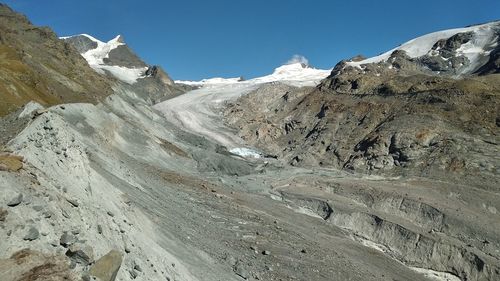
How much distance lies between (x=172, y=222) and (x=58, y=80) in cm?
4248

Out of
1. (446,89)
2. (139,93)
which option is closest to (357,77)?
(446,89)

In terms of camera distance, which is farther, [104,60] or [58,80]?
[104,60]

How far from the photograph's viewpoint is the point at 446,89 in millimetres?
61188

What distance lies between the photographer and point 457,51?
4210 inches

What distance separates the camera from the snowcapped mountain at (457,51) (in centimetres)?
9893

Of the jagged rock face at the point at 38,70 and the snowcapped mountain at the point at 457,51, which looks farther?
the snowcapped mountain at the point at 457,51

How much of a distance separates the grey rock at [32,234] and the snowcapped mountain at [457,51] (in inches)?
3569

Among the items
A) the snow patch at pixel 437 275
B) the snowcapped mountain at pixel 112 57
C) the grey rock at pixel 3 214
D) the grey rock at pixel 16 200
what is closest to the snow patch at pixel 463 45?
the snowcapped mountain at pixel 112 57

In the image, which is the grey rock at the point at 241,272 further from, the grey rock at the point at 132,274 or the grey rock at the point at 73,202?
the grey rock at the point at 73,202

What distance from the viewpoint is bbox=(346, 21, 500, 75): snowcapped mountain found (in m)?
98.9

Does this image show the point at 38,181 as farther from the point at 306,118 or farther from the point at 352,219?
the point at 306,118

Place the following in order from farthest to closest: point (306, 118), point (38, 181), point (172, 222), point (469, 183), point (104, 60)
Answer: point (104, 60)
point (306, 118)
point (469, 183)
point (172, 222)
point (38, 181)

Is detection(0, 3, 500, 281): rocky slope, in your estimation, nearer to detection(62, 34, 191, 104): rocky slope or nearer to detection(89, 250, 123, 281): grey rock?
detection(89, 250, 123, 281): grey rock

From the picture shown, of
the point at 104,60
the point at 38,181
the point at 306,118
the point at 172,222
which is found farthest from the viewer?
the point at 104,60
